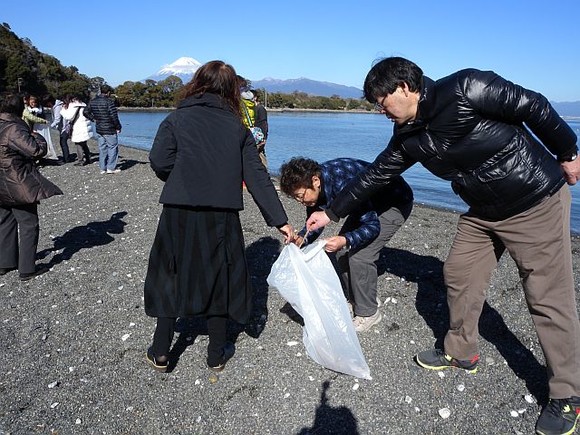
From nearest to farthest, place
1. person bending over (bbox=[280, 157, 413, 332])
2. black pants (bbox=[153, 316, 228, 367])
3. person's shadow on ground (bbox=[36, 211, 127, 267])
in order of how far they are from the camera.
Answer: black pants (bbox=[153, 316, 228, 367])
person bending over (bbox=[280, 157, 413, 332])
person's shadow on ground (bbox=[36, 211, 127, 267])

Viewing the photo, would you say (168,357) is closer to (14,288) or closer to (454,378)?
(454,378)

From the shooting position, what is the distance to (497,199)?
2734 mm

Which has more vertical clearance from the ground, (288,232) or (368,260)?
(288,232)

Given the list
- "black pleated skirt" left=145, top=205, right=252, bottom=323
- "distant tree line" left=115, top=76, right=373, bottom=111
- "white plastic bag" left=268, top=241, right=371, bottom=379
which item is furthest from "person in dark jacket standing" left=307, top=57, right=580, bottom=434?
"distant tree line" left=115, top=76, right=373, bottom=111

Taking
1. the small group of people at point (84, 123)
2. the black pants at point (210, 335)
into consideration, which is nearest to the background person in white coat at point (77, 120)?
the small group of people at point (84, 123)

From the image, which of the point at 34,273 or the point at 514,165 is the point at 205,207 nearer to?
the point at 514,165

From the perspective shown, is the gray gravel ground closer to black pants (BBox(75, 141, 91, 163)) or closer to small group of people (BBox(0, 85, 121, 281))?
small group of people (BBox(0, 85, 121, 281))

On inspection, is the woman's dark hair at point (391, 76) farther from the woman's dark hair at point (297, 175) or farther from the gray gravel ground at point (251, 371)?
the gray gravel ground at point (251, 371)

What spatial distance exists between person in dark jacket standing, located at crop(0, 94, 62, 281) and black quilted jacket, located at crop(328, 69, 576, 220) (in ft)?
14.1

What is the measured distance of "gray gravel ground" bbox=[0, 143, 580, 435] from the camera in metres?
2.99

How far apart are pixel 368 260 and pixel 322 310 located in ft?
2.45

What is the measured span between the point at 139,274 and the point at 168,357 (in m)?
2.19

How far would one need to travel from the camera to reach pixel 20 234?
518 centimetres

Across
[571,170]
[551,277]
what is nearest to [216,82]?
[571,170]
